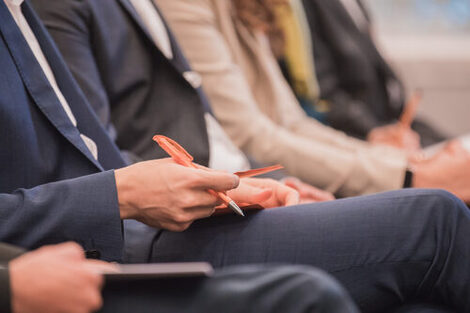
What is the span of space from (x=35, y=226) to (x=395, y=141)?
1.50 meters

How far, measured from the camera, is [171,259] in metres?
0.81

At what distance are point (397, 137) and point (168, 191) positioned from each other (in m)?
1.43

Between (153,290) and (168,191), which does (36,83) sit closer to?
(168,191)

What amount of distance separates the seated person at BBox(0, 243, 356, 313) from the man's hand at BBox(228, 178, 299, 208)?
0.96ft

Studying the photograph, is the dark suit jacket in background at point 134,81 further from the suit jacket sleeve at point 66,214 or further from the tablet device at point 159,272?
the tablet device at point 159,272

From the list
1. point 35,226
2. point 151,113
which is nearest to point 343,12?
point 151,113

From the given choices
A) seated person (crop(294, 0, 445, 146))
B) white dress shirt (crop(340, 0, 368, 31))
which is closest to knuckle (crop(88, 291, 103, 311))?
seated person (crop(294, 0, 445, 146))

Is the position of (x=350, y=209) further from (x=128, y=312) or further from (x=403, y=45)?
(x=403, y=45)

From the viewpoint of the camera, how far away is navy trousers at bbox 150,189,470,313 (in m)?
0.77

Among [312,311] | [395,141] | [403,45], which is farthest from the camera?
[403,45]

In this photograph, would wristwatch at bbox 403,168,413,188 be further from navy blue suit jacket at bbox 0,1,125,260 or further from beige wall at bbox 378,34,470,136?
beige wall at bbox 378,34,470,136

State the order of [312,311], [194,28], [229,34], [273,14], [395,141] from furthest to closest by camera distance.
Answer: [395,141] → [273,14] → [229,34] → [194,28] → [312,311]

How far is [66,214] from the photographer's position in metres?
0.73

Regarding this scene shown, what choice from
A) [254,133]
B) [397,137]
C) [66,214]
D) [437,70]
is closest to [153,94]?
[254,133]
